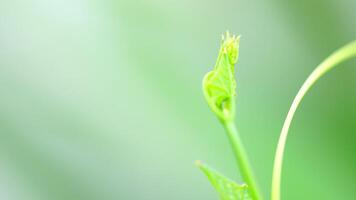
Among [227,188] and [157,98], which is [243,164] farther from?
[157,98]

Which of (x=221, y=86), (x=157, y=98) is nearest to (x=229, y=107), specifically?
(x=221, y=86)

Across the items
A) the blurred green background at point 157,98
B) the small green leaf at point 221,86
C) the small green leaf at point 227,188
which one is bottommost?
the small green leaf at point 227,188

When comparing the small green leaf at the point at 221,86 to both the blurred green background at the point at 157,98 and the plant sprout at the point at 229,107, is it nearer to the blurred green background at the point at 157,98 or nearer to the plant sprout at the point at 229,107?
the plant sprout at the point at 229,107

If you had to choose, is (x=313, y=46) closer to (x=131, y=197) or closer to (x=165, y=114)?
(x=165, y=114)

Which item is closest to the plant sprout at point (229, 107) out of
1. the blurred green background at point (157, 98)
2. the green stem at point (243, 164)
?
the green stem at point (243, 164)

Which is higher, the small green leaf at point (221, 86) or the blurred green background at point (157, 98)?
the blurred green background at point (157, 98)

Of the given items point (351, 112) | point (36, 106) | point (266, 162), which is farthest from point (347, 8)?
point (36, 106)

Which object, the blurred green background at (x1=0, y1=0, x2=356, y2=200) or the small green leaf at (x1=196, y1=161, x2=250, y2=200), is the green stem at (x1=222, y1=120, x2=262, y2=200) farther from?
the blurred green background at (x1=0, y1=0, x2=356, y2=200)

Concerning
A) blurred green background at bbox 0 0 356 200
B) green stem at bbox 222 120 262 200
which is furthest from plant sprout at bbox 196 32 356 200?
blurred green background at bbox 0 0 356 200
